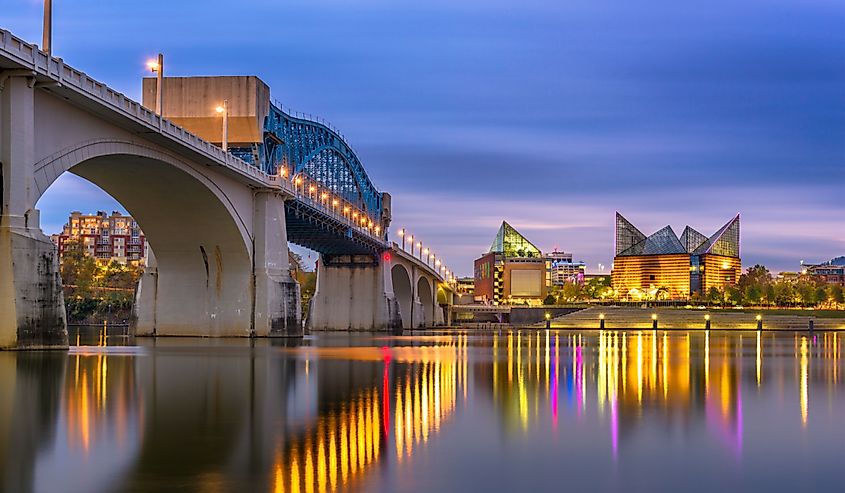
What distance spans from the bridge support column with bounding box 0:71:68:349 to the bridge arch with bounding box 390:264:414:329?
107247mm

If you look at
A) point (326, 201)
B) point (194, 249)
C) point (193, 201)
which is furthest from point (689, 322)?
point (193, 201)

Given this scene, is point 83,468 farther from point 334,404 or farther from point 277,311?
point 277,311

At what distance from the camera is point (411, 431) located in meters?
18.4

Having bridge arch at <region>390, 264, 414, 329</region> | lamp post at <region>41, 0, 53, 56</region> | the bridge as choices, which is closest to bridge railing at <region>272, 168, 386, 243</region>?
the bridge

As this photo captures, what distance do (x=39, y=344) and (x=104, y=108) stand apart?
40.8 feet

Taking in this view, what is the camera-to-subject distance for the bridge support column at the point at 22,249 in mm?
37969

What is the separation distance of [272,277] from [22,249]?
122ft

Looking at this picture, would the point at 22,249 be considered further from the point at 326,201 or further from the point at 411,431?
the point at 326,201

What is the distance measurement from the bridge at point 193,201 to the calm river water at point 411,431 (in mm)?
7999

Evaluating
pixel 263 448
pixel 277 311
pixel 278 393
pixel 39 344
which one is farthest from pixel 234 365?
pixel 277 311

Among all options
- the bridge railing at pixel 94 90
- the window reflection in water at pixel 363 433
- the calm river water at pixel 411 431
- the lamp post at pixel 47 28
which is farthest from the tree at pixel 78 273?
the window reflection in water at pixel 363 433

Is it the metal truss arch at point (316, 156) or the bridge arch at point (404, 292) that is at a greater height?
the metal truss arch at point (316, 156)

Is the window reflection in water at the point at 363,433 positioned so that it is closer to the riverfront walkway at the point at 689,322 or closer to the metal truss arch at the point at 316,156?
the metal truss arch at the point at 316,156

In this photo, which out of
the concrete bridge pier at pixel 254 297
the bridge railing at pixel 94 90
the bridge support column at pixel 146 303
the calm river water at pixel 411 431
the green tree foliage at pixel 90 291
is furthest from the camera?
the green tree foliage at pixel 90 291
